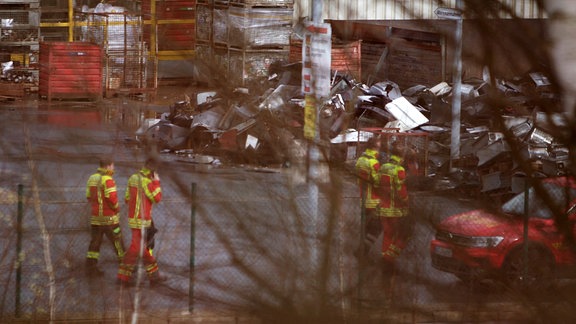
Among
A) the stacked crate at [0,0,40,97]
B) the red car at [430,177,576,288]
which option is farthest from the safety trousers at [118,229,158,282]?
the stacked crate at [0,0,40,97]

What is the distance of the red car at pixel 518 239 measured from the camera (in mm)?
2523

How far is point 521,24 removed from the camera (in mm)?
2389

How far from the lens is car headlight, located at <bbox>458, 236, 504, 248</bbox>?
270 centimetres

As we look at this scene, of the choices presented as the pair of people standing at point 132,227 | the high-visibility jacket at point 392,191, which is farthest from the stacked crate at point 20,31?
the high-visibility jacket at point 392,191

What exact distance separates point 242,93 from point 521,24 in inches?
26.8

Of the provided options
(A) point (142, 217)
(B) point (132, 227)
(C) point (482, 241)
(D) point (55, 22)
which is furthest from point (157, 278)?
(D) point (55, 22)

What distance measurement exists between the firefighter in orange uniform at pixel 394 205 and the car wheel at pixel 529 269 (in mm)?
296

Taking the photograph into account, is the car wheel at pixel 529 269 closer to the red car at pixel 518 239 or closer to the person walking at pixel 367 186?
the red car at pixel 518 239

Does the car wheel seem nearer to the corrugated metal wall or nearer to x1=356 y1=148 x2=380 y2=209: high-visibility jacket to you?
x1=356 y1=148 x2=380 y2=209: high-visibility jacket

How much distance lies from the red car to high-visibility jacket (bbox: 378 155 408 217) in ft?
0.39

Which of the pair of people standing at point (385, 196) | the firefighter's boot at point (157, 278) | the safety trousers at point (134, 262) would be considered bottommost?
the safety trousers at point (134, 262)

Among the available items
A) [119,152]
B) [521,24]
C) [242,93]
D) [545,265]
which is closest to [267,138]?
[242,93]

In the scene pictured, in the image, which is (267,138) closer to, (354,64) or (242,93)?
(242,93)

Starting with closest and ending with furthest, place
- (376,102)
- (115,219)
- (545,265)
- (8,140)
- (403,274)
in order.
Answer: (403,274)
(8,140)
(545,265)
(115,219)
(376,102)
